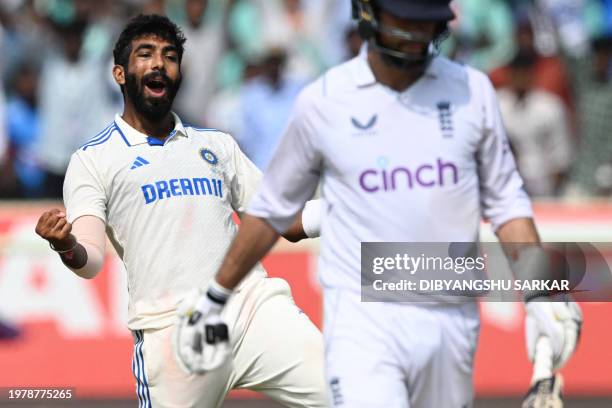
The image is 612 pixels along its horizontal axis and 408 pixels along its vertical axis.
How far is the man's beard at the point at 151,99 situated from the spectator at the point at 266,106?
505 centimetres

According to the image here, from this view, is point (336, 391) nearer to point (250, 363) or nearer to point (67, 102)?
point (250, 363)

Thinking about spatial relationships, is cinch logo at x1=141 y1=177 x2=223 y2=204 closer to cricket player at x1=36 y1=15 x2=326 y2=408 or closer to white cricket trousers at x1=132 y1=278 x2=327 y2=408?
cricket player at x1=36 y1=15 x2=326 y2=408

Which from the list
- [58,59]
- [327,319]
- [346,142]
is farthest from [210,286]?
[58,59]

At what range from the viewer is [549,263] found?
179 inches

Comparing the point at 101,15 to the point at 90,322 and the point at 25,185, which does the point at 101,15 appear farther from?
the point at 90,322

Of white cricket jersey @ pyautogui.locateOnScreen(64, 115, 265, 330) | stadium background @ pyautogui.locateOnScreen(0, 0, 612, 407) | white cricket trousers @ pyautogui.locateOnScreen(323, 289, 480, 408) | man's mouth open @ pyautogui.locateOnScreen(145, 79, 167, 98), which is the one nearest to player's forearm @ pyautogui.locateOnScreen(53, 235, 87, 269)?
white cricket jersey @ pyautogui.locateOnScreen(64, 115, 265, 330)

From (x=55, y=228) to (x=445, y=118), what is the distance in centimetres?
A: 174

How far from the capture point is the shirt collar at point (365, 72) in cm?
438

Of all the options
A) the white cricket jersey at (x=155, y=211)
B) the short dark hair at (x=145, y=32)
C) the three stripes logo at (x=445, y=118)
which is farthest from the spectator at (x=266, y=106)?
the three stripes logo at (x=445, y=118)

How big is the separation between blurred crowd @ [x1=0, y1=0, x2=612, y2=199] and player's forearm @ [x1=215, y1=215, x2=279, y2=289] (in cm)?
645

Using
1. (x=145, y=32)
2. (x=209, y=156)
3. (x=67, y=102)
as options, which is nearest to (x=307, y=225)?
(x=209, y=156)

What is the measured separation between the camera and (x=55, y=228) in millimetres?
5125

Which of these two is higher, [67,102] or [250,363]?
[67,102]

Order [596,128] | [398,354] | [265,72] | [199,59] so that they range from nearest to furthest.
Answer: [398,354] < [265,72] < [199,59] < [596,128]
